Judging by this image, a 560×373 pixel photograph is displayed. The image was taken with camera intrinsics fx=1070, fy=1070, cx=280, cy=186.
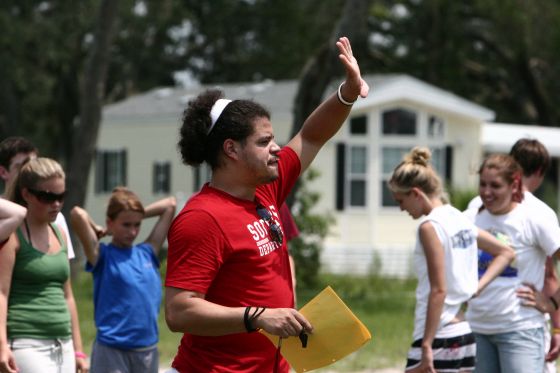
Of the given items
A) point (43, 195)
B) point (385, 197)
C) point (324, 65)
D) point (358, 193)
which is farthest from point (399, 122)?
point (43, 195)

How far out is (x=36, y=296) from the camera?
584 cm

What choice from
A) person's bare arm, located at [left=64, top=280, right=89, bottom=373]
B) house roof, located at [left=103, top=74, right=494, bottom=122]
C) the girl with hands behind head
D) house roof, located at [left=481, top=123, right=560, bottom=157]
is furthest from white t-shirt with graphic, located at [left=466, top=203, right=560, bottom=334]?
house roof, located at [left=481, top=123, right=560, bottom=157]

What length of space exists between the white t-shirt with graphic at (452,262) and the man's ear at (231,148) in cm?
201

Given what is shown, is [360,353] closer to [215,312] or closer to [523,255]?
[523,255]

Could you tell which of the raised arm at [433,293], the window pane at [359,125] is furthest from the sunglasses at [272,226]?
the window pane at [359,125]

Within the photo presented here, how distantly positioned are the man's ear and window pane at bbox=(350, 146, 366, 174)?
2098 cm

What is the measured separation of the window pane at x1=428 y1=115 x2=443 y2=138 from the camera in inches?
1014

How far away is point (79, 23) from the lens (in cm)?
3195

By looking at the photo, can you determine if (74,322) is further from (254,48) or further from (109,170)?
(254,48)

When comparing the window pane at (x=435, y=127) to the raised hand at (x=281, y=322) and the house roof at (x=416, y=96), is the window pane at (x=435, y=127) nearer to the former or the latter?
the house roof at (x=416, y=96)

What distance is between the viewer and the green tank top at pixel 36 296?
18.8ft

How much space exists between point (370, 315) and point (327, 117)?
1208 cm

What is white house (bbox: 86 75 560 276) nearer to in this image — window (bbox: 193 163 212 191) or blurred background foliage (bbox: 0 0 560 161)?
window (bbox: 193 163 212 191)

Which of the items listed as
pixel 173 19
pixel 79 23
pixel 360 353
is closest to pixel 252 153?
pixel 360 353
